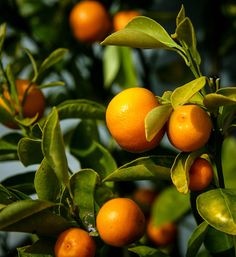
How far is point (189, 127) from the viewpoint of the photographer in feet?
2.64

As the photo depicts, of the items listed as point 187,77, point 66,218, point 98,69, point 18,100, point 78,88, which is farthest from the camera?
point 187,77

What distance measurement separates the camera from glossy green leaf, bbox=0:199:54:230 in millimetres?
778

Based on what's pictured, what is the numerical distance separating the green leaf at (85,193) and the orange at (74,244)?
0.22 feet

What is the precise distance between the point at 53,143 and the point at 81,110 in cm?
29

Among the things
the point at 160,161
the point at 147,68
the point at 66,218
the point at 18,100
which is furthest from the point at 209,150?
the point at 147,68

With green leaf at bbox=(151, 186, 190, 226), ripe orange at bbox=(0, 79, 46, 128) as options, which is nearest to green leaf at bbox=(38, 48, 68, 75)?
ripe orange at bbox=(0, 79, 46, 128)

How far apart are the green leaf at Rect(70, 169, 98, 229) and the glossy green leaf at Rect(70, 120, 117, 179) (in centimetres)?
13

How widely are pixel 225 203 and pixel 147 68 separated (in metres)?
1.01

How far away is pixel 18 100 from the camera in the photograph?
3.59 ft

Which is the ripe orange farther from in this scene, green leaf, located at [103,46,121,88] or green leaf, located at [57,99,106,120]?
green leaf, located at [103,46,121,88]

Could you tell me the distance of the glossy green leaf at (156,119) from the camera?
2.54 feet

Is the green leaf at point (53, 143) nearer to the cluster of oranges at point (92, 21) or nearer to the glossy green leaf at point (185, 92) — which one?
the glossy green leaf at point (185, 92)

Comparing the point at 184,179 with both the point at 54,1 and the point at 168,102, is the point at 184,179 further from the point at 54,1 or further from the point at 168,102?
the point at 54,1

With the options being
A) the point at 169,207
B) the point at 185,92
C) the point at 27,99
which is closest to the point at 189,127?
the point at 185,92
